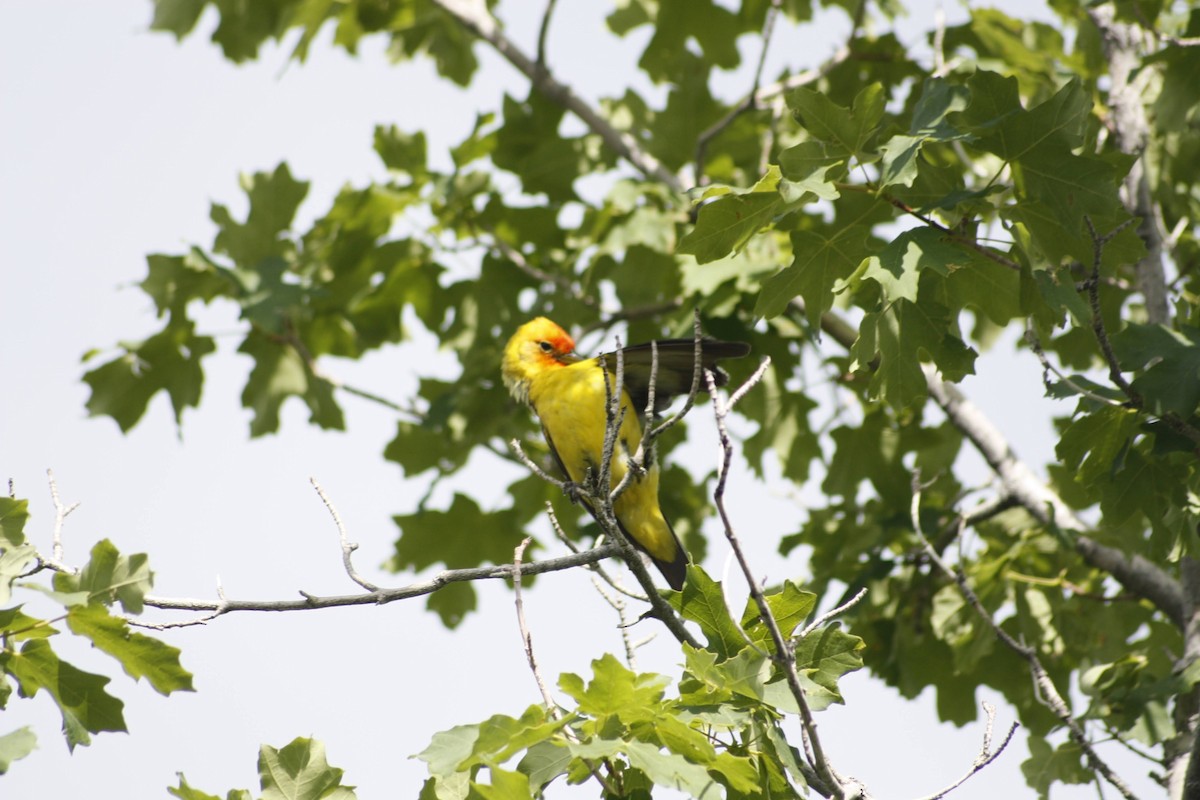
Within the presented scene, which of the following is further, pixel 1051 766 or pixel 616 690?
pixel 1051 766

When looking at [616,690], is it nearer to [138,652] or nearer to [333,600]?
[333,600]

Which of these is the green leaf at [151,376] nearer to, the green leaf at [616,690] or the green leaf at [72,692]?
the green leaf at [72,692]

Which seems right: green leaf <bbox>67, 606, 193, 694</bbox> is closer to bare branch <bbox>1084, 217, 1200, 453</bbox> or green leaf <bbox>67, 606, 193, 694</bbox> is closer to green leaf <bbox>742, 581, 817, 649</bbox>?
green leaf <bbox>742, 581, 817, 649</bbox>

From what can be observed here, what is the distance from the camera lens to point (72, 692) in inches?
128

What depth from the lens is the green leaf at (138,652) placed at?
123 inches

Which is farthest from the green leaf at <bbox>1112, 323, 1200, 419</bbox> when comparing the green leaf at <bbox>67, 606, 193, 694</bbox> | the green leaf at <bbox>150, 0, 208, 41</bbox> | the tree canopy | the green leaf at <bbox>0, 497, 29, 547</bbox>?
the green leaf at <bbox>150, 0, 208, 41</bbox>

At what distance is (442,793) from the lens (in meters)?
3.07

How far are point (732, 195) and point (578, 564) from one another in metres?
1.13

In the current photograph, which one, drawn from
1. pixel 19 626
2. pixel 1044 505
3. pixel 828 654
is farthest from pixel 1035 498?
pixel 19 626

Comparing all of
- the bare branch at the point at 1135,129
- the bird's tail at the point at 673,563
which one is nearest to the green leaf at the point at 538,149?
the bird's tail at the point at 673,563

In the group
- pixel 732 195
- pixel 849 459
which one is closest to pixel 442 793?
pixel 732 195

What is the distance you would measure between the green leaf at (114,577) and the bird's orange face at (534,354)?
3.03 m

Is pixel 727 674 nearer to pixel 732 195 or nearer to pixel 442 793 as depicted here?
pixel 442 793

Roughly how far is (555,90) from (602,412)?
2273 mm
